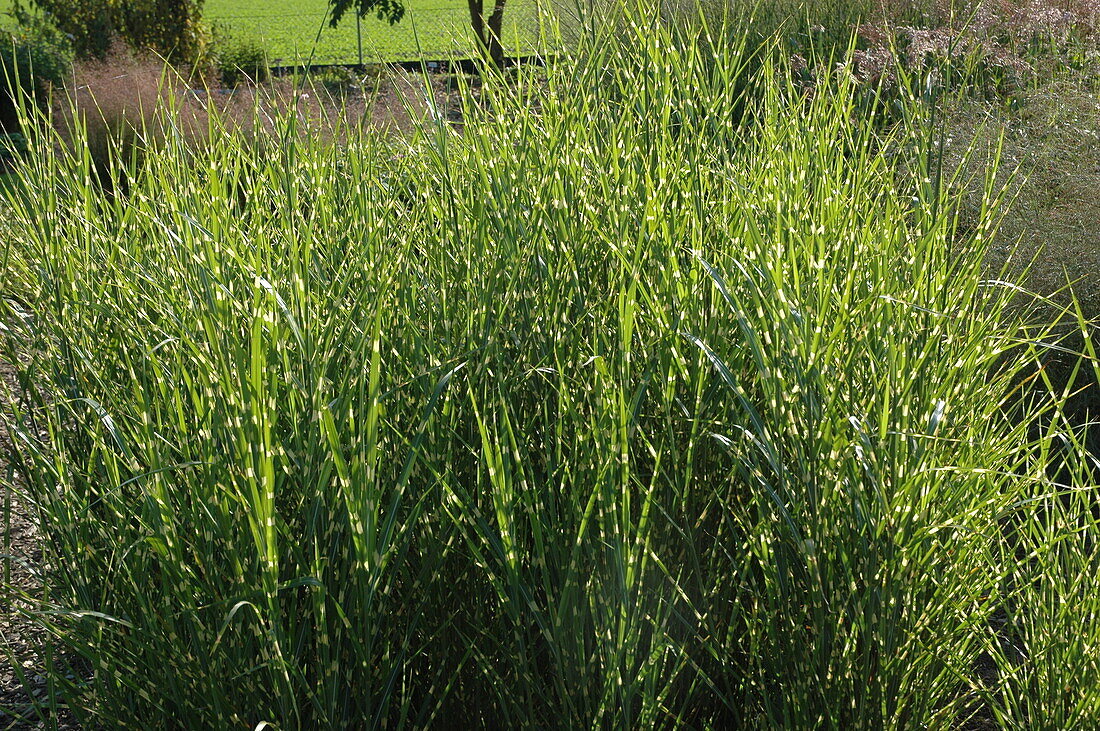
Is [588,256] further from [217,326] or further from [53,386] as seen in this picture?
[53,386]

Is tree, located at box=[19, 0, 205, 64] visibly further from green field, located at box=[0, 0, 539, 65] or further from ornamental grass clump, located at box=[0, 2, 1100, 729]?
ornamental grass clump, located at box=[0, 2, 1100, 729]

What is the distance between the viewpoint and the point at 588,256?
1728mm

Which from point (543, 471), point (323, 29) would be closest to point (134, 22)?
point (323, 29)

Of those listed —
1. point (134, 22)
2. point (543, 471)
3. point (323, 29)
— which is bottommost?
point (543, 471)

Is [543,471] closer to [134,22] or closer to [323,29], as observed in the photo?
[134,22]

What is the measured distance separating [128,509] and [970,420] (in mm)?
1191

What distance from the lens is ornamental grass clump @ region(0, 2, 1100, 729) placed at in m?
1.25

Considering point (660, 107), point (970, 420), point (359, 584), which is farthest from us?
point (660, 107)

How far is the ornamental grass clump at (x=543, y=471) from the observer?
1.25 metres

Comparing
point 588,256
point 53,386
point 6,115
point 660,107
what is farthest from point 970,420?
point 6,115

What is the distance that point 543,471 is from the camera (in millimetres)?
1519

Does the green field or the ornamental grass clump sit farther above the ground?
the green field

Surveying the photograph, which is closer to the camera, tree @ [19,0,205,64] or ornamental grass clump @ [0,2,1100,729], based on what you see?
ornamental grass clump @ [0,2,1100,729]

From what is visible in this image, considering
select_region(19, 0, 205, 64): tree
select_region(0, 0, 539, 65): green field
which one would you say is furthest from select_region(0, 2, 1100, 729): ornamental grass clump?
select_region(19, 0, 205, 64): tree
